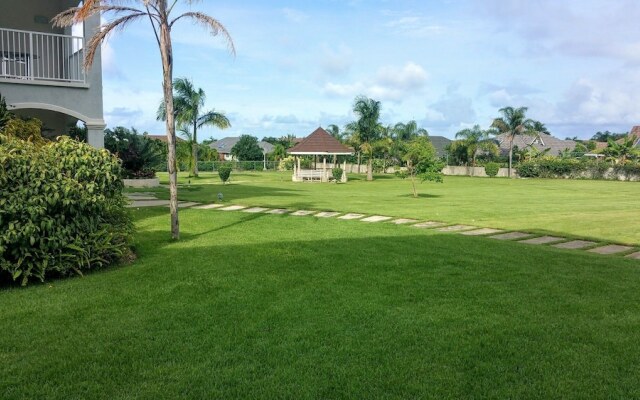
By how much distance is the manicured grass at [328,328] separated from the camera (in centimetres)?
318

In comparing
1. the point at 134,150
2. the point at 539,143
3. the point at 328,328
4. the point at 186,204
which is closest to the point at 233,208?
the point at 186,204

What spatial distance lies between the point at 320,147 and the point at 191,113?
406 inches

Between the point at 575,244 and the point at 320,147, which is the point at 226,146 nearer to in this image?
the point at 320,147

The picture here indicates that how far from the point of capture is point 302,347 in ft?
12.3

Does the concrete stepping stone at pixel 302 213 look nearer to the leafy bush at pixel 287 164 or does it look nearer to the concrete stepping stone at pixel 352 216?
the concrete stepping stone at pixel 352 216

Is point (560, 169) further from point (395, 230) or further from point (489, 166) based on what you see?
point (395, 230)

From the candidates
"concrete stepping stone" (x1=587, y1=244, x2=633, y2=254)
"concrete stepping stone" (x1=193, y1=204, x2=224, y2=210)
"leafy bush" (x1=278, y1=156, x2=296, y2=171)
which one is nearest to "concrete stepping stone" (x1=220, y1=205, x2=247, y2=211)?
"concrete stepping stone" (x1=193, y1=204, x2=224, y2=210)

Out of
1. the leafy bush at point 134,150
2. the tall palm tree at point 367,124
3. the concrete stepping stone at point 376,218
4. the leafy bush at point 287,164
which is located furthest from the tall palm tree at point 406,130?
the concrete stepping stone at point 376,218

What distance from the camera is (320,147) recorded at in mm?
38625

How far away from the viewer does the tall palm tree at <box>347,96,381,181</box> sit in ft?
140

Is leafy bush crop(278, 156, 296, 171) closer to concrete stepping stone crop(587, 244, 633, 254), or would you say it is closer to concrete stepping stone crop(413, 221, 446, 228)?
concrete stepping stone crop(413, 221, 446, 228)

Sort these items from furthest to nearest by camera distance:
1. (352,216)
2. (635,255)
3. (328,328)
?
(352,216) → (635,255) → (328,328)

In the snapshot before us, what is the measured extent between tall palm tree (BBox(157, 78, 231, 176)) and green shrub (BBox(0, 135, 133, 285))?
32811 mm

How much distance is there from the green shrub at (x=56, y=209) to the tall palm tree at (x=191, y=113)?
3281 centimetres
